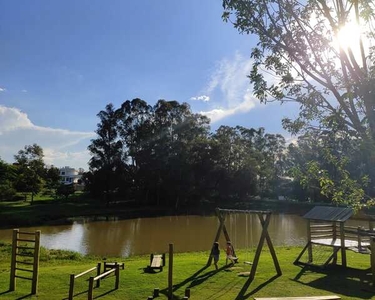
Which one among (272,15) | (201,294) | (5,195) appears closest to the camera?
(272,15)

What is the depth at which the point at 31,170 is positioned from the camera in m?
46.1

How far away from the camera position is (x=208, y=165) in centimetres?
5431

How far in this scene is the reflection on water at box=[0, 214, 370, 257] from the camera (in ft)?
71.6

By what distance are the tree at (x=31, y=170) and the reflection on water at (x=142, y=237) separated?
14.9 m

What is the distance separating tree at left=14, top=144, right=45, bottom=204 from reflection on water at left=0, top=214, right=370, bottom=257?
1490 cm

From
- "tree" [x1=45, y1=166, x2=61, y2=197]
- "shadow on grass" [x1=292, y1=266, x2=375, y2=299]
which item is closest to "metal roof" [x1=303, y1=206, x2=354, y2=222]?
"shadow on grass" [x1=292, y1=266, x2=375, y2=299]

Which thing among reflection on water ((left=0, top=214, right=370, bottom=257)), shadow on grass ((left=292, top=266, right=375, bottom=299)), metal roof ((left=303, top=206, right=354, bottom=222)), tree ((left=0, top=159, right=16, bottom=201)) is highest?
tree ((left=0, top=159, right=16, bottom=201))

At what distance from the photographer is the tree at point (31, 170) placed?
45812mm

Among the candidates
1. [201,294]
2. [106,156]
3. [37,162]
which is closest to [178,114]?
[106,156]

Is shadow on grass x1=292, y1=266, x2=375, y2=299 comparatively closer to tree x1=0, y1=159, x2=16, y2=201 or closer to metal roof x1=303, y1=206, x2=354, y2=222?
metal roof x1=303, y1=206, x2=354, y2=222

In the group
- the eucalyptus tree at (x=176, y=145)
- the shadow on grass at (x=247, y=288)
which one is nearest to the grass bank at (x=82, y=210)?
the eucalyptus tree at (x=176, y=145)

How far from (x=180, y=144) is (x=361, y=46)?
47891 millimetres

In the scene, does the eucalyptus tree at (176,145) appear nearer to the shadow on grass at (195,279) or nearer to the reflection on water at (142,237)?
the reflection on water at (142,237)

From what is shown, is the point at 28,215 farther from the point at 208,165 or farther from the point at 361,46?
the point at 361,46
